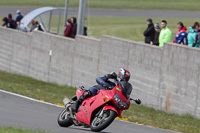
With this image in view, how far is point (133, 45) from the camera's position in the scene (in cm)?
1803

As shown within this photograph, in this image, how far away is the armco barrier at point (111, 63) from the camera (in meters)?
15.9

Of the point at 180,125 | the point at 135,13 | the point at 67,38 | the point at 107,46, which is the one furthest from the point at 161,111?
the point at 135,13

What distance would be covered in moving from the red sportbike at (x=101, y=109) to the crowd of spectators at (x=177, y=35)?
7.00 metres

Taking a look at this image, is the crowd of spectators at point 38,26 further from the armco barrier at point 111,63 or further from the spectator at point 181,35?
the spectator at point 181,35

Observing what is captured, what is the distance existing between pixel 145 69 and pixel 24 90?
174 inches

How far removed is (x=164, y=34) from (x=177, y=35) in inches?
24.4

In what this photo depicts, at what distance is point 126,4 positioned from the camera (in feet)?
177

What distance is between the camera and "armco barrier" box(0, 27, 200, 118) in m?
15.9

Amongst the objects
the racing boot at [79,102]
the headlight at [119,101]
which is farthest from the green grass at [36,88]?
the headlight at [119,101]

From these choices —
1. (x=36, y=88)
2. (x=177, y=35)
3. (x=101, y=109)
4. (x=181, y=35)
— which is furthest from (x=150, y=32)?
(x=101, y=109)

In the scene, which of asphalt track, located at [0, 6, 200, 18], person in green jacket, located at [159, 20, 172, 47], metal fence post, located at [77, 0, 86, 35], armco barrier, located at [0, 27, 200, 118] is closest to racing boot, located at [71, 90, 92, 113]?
armco barrier, located at [0, 27, 200, 118]

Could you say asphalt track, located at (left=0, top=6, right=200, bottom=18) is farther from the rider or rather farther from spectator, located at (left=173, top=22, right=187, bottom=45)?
the rider

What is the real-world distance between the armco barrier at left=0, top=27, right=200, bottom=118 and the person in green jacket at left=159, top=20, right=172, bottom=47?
0.70 m

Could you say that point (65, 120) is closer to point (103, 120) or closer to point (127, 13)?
point (103, 120)
